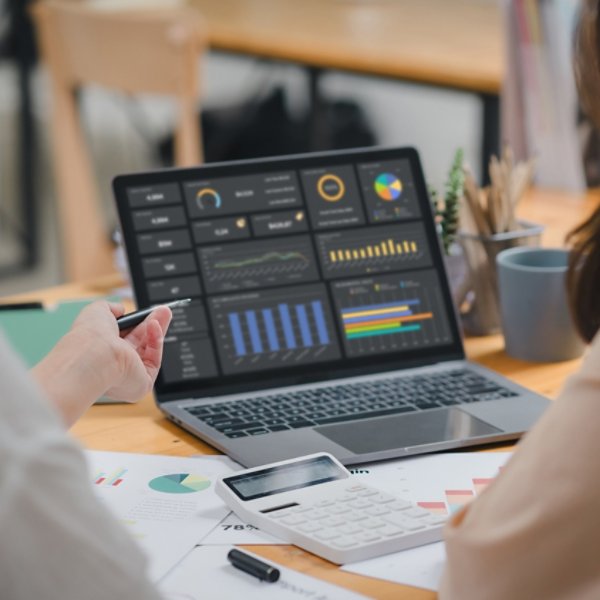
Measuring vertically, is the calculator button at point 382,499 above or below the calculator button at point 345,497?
below

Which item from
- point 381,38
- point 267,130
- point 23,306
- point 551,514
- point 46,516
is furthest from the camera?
point 267,130

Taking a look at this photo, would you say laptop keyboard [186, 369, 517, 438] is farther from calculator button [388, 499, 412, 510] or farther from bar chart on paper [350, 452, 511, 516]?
calculator button [388, 499, 412, 510]

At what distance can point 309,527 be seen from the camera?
42.9 inches

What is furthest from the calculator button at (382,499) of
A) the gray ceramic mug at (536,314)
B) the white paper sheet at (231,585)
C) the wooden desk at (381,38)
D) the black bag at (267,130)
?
the black bag at (267,130)

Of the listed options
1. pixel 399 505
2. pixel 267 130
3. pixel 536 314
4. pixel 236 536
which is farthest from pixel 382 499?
pixel 267 130

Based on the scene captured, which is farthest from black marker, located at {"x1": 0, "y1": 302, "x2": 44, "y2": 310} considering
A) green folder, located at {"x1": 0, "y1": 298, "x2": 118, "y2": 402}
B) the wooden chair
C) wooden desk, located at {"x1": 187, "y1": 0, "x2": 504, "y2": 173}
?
wooden desk, located at {"x1": 187, "y1": 0, "x2": 504, "y2": 173}

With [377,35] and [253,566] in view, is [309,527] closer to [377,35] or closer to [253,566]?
[253,566]

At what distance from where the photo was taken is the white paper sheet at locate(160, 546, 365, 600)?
100 cm

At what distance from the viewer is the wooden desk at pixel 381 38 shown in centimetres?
323

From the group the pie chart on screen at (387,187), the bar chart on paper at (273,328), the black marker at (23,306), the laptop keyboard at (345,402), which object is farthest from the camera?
the black marker at (23,306)

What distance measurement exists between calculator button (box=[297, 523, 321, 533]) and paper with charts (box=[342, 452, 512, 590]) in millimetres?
53

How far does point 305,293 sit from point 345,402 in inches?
6.3

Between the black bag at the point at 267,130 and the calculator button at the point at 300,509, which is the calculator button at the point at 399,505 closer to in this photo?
the calculator button at the point at 300,509

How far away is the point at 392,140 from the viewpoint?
4.40 metres
